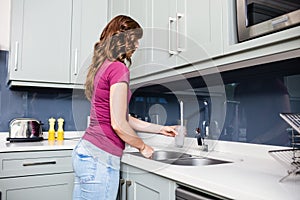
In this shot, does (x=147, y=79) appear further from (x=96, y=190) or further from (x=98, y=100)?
(x=96, y=190)

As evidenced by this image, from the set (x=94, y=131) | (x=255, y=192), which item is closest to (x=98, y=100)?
(x=94, y=131)

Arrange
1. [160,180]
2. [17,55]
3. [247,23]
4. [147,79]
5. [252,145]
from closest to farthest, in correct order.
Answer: [247,23], [160,180], [252,145], [147,79], [17,55]

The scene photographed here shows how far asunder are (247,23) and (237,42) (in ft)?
0.31

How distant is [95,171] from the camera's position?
4.08ft

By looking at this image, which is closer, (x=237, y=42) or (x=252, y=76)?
(x=237, y=42)

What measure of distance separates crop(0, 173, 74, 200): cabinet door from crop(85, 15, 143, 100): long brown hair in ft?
2.66

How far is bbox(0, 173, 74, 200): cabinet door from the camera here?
1.70 m

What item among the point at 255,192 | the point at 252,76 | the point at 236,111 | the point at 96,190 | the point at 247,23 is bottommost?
the point at 96,190

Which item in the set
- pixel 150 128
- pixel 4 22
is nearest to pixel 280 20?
pixel 150 128

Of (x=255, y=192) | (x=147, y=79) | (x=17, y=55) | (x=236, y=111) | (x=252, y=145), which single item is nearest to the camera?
(x=255, y=192)

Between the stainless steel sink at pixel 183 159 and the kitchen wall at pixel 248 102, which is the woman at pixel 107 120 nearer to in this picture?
the stainless steel sink at pixel 183 159

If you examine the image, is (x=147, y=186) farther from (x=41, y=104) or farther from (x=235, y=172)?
(x=41, y=104)

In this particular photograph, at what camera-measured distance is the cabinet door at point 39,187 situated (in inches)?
66.9

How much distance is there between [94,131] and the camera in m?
1.27
